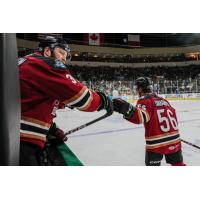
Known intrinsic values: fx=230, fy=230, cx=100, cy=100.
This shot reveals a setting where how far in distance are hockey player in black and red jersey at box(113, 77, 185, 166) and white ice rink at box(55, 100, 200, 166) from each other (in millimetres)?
74

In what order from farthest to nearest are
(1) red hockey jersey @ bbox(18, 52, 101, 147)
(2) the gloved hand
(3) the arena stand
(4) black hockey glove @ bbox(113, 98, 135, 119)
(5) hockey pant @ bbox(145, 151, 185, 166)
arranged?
(3) the arena stand, (5) hockey pant @ bbox(145, 151, 185, 166), (2) the gloved hand, (4) black hockey glove @ bbox(113, 98, 135, 119), (1) red hockey jersey @ bbox(18, 52, 101, 147)

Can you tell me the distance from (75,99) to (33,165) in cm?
34

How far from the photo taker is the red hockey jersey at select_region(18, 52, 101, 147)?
95 cm

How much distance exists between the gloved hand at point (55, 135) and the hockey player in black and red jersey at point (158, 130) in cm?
52

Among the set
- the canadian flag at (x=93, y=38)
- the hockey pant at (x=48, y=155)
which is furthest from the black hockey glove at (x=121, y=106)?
the canadian flag at (x=93, y=38)

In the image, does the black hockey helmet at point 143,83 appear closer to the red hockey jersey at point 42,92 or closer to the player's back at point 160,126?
the player's back at point 160,126

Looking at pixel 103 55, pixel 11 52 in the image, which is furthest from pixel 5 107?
pixel 103 55

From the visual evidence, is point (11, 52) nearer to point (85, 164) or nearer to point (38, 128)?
point (38, 128)

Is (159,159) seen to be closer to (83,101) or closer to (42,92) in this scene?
(83,101)

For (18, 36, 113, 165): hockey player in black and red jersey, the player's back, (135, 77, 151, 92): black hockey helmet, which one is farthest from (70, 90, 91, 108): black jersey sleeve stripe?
(135, 77, 151, 92): black hockey helmet

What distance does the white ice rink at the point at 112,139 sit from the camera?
1600 mm

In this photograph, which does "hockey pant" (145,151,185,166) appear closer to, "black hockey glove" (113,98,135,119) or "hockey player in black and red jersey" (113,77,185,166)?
"hockey player in black and red jersey" (113,77,185,166)

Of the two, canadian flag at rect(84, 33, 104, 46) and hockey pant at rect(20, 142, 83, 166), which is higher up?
canadian flag at rect(84, 33, 104, 46)

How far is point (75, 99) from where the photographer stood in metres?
0.98
